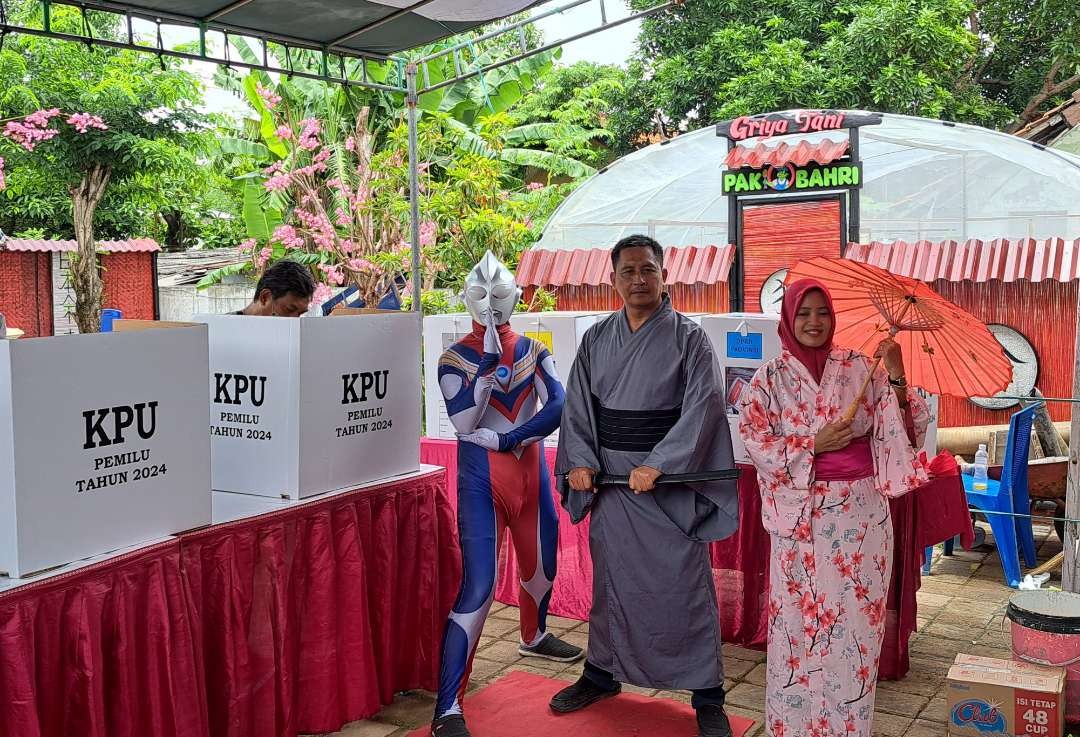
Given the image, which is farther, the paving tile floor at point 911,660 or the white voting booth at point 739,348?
the white voting booth at point 739,348

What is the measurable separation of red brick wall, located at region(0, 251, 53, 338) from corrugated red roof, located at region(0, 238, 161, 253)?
0.53 feet

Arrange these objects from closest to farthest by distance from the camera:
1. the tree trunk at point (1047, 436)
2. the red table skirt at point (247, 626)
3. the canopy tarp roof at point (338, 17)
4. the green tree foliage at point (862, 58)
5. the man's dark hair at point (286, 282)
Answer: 1. the red table skirt at point (247, 626)
2. the man's dark hair at point (286, 282)
3. the canopy tarp roof at point (338, 17)
4. the tree trunk at point (1047, 436)
5. the green tree foliage at point (862, 58)

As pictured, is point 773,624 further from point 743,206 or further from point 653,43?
point 653,43

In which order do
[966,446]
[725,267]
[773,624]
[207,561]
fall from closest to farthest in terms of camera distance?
[207,561]
[773,624]
[966,446]
[725,267]

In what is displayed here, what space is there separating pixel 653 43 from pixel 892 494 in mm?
13698

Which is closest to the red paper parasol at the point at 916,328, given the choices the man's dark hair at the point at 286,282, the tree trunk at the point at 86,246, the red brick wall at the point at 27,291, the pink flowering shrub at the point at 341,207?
the man's dark hair at the point at 286,282

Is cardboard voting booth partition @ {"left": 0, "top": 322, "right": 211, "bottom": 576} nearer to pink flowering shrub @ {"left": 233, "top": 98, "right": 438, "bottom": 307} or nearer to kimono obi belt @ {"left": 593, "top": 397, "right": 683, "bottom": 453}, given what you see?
kimono obi belt @ {"left": 593, "top": 397, "right": 683, "bottom": 453}

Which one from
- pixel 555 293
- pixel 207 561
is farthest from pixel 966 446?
pixel 207 561

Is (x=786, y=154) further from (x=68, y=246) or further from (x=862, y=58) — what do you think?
(x=68, y=246)

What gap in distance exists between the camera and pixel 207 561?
9.34ft

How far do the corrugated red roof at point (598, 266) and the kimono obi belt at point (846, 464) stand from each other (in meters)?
7.53

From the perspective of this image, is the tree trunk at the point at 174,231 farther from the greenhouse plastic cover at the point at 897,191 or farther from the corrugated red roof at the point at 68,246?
the greenhouse plastic cover at the point at 897,191

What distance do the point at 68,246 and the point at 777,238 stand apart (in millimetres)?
9883

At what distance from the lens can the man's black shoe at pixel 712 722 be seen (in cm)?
321
